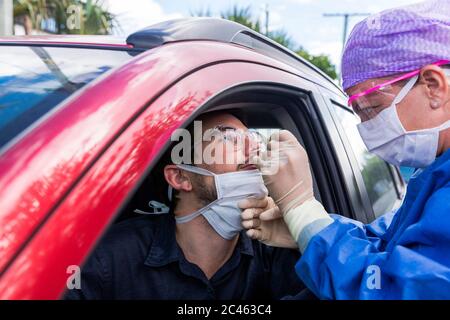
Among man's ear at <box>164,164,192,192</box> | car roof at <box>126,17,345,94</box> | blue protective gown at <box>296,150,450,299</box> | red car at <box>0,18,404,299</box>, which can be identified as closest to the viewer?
red car at <box>0,18,404,299</box>

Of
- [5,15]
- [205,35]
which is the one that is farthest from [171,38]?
[5,15]

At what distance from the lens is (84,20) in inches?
565

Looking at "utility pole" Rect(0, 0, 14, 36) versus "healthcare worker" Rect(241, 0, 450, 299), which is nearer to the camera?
"healthcare worker" Rect(241, 0, 450, 299)

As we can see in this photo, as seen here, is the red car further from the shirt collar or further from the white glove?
the shirt collar

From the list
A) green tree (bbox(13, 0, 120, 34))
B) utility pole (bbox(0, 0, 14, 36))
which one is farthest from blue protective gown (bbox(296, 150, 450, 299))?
green tree (bbox(13, 0, 120, 34))

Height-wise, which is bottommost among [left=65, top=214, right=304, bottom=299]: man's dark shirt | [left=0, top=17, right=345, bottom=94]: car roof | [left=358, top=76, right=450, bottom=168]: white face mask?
[left=65, top=214, right=304, bottom=299]: man's dark shirt

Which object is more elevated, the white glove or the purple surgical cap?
the purple surgical cap

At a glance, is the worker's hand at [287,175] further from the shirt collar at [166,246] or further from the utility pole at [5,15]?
the utility pole at [5,15]

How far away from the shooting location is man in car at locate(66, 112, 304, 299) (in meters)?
Result: 2.01

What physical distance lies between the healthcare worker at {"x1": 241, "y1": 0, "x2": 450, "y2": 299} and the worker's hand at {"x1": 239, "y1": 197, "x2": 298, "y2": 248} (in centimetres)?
2

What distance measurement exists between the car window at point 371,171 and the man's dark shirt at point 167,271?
0.87m

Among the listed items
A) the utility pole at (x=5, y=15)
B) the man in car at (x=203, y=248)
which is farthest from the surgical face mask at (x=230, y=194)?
the utility pole at (x=5, y=15)

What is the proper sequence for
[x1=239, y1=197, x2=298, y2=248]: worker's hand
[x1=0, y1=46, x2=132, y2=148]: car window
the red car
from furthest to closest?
[x1=239, y1=197, x2=298, y2=248]: worker's hand → [x1=0, y1=46, x2=132, y2=148]: car window → the red car

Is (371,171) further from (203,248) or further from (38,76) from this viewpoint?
(38,76)
